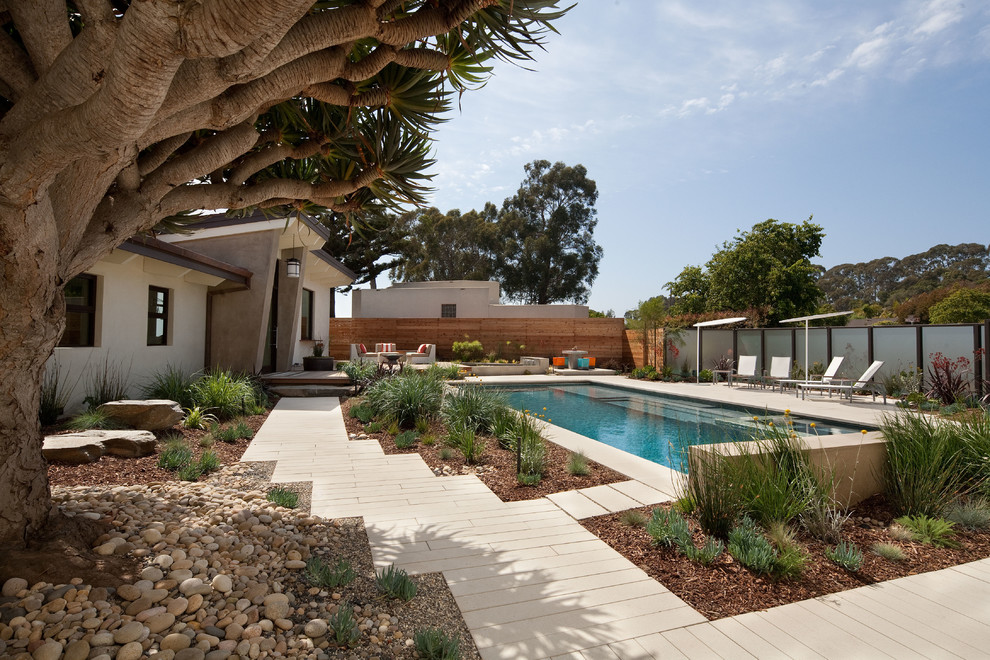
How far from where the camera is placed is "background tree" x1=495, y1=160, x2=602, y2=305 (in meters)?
39.6

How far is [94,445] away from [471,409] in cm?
427

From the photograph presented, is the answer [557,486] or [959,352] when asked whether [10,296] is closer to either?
[557,486]

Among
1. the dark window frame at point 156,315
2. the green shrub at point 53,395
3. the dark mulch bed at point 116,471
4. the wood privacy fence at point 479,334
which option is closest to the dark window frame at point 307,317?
the wood privacy fence at point 479,334

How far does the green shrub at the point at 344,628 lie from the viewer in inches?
85.9

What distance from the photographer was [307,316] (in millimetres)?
16250

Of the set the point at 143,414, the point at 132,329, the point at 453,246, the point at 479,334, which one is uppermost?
the point at 453,246

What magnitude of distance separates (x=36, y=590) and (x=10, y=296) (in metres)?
1.31

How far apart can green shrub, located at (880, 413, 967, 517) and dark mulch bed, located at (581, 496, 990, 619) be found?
23 centimetres

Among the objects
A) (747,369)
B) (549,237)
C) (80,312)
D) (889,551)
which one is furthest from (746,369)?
(549,237)

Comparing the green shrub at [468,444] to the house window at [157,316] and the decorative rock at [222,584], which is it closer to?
the decorative rock at [222,584]

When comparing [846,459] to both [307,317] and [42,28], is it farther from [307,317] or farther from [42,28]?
[307,317]

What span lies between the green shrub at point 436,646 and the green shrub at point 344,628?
0.92 feet

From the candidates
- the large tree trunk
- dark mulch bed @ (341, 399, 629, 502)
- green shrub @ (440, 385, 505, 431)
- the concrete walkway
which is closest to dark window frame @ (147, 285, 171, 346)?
dark mulch bed @ (341, 399, 629, 502)

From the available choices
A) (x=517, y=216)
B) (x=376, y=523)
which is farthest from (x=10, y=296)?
(x=517, y=216)
